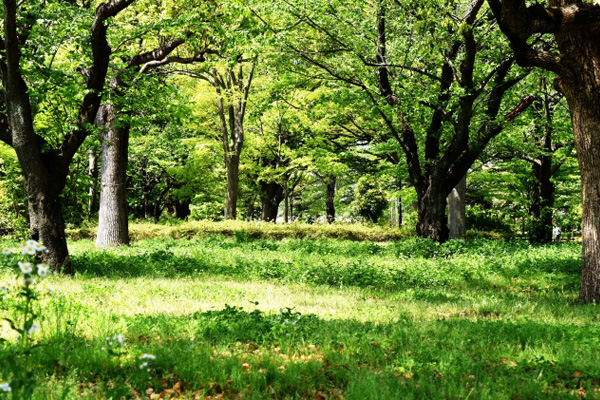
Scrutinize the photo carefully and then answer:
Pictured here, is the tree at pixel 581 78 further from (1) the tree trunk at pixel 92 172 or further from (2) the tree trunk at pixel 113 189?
(1) the tree trunk at pixel 92 172

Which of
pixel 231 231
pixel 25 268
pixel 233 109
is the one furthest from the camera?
pixel 233 109

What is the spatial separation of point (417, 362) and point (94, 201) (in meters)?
24.9

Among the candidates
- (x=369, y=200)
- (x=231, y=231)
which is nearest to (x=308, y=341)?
(x=231, y=231)

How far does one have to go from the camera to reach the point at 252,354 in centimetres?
448

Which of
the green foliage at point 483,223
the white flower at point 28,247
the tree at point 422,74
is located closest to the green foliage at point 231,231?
the tree at point 422,74

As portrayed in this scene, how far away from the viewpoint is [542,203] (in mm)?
21469

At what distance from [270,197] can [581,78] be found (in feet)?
91.5

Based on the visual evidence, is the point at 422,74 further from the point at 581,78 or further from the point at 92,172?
the point at 92,172

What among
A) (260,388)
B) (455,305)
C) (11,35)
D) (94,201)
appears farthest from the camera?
(94,201)

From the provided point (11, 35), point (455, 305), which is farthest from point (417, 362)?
point (11, 35)

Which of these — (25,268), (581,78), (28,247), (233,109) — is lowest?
(25,268)

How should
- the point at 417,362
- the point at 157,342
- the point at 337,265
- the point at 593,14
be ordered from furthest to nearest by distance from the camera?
the point at 337,265 < the point at 593,14 < the point at 157,342 < the point at 417,362

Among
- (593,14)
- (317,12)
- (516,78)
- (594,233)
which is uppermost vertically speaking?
(317,12)

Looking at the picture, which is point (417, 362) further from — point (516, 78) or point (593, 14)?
point (516, 78)
